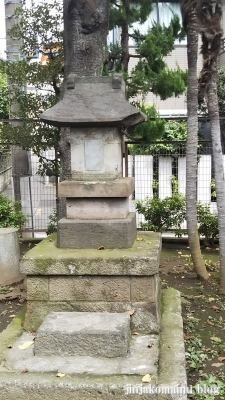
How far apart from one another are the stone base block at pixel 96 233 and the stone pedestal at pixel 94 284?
163 mm

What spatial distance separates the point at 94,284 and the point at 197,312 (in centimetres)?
226

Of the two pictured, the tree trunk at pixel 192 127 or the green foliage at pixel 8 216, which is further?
the green foliage at pixel 8 216

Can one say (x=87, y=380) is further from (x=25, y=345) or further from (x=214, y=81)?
(x=214, y=81)

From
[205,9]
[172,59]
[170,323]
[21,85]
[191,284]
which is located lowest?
[191,284]

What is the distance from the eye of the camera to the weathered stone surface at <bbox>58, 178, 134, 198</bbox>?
14.0 ft

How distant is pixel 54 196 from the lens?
9758 millimetres

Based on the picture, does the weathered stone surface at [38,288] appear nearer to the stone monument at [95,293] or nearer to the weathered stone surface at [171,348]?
the stone monument at [95,293]

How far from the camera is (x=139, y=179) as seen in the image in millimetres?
9609

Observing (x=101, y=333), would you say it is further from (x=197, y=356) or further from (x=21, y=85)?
(x=21, y=85)

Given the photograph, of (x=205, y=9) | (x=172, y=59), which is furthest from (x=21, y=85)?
(x=172, y=59)

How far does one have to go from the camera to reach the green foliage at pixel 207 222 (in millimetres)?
8703

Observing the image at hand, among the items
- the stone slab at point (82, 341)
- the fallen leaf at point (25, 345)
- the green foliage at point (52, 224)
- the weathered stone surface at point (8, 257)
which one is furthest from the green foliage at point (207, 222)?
the fallen leaf at point (25, 345)

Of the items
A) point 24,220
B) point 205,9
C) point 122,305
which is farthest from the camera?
point 24,220

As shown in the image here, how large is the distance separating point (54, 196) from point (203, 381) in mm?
6426
